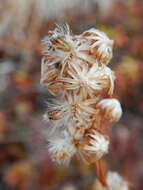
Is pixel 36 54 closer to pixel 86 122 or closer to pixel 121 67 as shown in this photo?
pixel 121 67

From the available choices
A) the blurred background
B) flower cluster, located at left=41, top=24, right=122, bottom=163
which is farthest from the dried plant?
the blurred background

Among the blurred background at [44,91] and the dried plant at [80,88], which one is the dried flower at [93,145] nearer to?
the dried plant at [80,88]

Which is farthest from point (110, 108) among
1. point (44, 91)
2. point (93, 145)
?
point (44, 91)

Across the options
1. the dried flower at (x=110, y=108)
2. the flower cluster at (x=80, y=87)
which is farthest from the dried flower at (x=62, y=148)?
the dried flower at (x=110, y=108)

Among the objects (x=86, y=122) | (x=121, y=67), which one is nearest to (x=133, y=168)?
(x=121, y=67)

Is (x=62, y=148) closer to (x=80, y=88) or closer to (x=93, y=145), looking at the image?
(x=93, y=145)

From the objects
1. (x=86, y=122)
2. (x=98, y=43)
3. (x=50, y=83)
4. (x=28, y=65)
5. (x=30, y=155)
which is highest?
(x=98, y=43)
